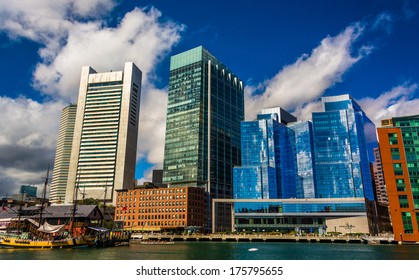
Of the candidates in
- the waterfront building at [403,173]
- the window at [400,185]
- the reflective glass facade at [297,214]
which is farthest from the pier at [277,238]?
the reflective glass facade at [297,214]

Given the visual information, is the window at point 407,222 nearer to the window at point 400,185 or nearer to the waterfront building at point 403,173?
the waterfront building at point 403,173

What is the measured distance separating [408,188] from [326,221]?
238 feet

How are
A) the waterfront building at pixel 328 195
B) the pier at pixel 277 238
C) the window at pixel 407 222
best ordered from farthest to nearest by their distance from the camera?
the waterfront building at pixel 328 195
the pier at pixel 277 238
the window at pixel 407 222

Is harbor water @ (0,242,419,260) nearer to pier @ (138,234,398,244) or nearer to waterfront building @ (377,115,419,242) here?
waterfront building @ (377,115,419,242)

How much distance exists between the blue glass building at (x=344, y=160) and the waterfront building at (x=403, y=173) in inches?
3449

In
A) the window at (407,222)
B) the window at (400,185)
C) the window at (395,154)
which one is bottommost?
the window at (407,222)

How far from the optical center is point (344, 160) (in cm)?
19262

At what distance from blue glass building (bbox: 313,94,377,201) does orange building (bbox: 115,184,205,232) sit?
73464 millimetres

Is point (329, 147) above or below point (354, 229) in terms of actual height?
above

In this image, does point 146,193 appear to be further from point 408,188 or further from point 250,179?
point 408,188

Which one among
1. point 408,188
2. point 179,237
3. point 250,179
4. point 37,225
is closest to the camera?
point 37,225

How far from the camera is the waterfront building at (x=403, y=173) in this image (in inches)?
3851
